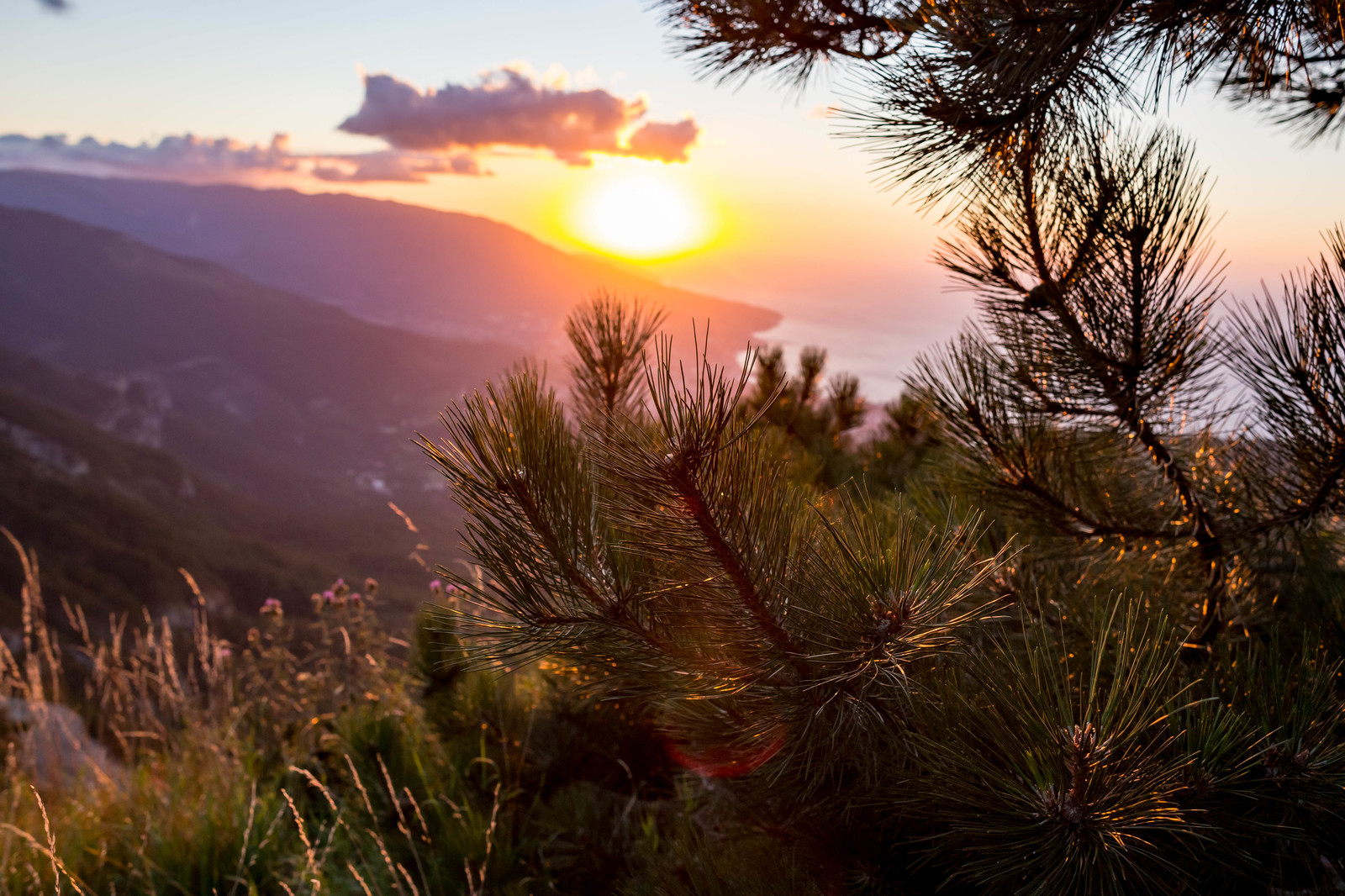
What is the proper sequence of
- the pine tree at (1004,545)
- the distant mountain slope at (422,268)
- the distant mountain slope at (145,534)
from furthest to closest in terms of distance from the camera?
the distant mountain slope at (422,268)
the distant mountain slope at (145,534)
the pine tree at (1004,545)

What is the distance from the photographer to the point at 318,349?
127m

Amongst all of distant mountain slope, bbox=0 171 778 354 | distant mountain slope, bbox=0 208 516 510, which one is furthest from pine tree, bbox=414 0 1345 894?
distant mountain slope, bbox=0 171 778 354

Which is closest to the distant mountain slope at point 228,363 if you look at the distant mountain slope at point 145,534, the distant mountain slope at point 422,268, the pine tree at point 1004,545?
the distant mountain slope at point 145,534

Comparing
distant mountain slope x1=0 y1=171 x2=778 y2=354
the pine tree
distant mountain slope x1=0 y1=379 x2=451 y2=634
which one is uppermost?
distant mountain slope x1=0 y1=171 x2=778 y2=354

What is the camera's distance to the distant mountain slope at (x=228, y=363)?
330ft

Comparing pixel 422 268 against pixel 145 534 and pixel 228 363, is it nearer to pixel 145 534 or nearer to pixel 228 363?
pixel 228 363

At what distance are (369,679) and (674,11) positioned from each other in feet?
11.5

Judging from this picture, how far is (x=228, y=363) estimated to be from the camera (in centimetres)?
12494

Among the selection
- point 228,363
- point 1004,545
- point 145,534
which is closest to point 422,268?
point 228,363

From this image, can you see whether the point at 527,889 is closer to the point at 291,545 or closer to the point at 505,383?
the point at 505,383

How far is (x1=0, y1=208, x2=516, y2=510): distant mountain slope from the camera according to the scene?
10062 centimetres

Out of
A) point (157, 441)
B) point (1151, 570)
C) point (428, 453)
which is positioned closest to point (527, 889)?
point (428, 453)

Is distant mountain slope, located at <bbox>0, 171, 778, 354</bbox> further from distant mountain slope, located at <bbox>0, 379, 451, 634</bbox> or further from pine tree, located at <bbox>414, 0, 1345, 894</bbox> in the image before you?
pine tree, located at <bbox>414, 0, 1345, 894</bbox>

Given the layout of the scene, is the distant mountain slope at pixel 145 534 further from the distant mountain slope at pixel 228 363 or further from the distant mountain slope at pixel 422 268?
the distant mountain slope at pixel 422 268
